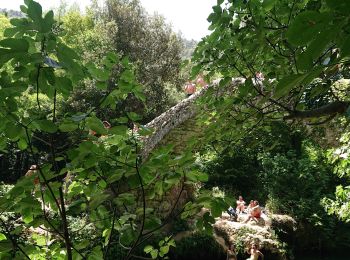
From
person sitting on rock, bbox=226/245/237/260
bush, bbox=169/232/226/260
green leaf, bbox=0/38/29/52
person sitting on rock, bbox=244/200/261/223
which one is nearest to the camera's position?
green leaf, bbox=0/38/29/52

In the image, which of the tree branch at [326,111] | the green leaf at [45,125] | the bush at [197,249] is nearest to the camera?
the green leaf at [45,125]

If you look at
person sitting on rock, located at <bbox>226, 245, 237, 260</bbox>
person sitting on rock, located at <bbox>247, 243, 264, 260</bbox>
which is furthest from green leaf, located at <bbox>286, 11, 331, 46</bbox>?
person sitting on rock, located at <bbox>226, 245, 237, 260</bbox>

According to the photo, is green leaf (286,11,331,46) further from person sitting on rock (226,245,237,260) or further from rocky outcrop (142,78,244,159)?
person sitting on rock (226,245,237,260)

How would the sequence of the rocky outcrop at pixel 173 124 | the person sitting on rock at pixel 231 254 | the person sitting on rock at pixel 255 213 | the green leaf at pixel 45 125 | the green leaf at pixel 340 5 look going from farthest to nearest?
the person sitting on rock at pixel 255 213 < the person sitting on rock at pixel 231 254 < the rocky outcrop at pixel 173 124 < the green leaf at pixel 45 125 < the green leaf at pixel 340 5

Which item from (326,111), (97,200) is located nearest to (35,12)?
(97,200)

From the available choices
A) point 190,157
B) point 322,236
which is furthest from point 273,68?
point 322,236

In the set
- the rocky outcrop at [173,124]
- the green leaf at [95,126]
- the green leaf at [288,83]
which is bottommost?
the green leaf at [288,83]

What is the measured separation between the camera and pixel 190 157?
3.88ft

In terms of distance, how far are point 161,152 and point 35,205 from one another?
0.47 meters

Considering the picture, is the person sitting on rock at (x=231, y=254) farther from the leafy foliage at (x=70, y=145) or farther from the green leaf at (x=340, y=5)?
the green leaf at (x=340, y=5)

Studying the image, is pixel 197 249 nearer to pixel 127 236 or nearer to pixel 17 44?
pixel 127 236

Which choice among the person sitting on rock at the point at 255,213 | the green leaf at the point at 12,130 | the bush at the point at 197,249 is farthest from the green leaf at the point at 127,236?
the person sitting on rock at the point at 255,213

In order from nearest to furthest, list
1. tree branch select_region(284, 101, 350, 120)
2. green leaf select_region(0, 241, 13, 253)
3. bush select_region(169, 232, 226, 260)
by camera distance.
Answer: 1. green leaf select_region(0, 241, 13, 253)
2. tree branch select_region(284, 101, 350, 120)
3. bush select_region(169, 232, 226, 260)

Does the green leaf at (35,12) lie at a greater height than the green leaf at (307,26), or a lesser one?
greater
